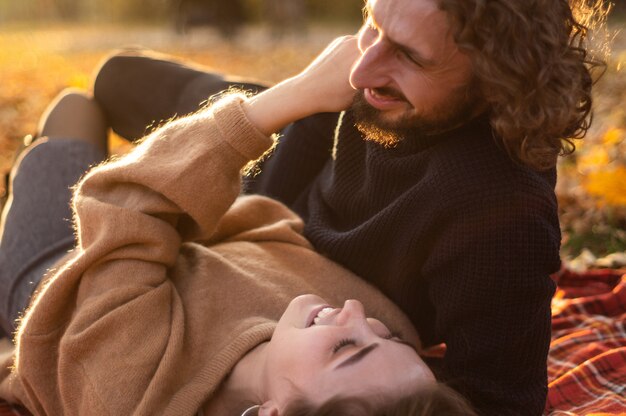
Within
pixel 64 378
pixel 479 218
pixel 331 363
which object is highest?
pixel 479 218

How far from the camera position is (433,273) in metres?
2.17

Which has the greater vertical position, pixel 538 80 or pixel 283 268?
pixel 538 80

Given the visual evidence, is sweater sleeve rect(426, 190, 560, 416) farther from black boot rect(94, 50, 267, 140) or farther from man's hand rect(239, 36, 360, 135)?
black boot rect(94, 50, 267, 140)

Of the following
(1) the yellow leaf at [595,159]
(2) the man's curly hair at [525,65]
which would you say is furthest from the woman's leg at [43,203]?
(1) the yellow leaf at [595,159]

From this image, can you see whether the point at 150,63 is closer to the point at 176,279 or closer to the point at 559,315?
the point at 176,279

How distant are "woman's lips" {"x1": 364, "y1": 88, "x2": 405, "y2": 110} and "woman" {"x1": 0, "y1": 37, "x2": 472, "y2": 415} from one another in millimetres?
267

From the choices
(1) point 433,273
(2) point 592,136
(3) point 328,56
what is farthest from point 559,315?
(2) point 592,136

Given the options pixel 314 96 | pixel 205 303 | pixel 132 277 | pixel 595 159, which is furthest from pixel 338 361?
pixel 595 159

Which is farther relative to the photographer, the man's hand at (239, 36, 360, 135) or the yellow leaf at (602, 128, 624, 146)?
the yellow leaf at (602, 128, 624, 146)

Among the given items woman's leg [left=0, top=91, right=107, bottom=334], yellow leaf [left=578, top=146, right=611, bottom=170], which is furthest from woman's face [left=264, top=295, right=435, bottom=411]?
yellow leaf [left=578, top=146, right=611, bottom=170]

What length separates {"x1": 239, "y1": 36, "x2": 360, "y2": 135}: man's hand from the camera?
A: 2.40 metres

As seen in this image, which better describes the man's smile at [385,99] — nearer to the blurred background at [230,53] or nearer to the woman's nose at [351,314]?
the woman's nose at [351,314]

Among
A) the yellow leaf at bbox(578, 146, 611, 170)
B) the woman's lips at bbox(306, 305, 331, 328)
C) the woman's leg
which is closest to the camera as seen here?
the woman's lips at bbox(306, 305, 331, 328)

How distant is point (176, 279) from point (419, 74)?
0.98 meters
